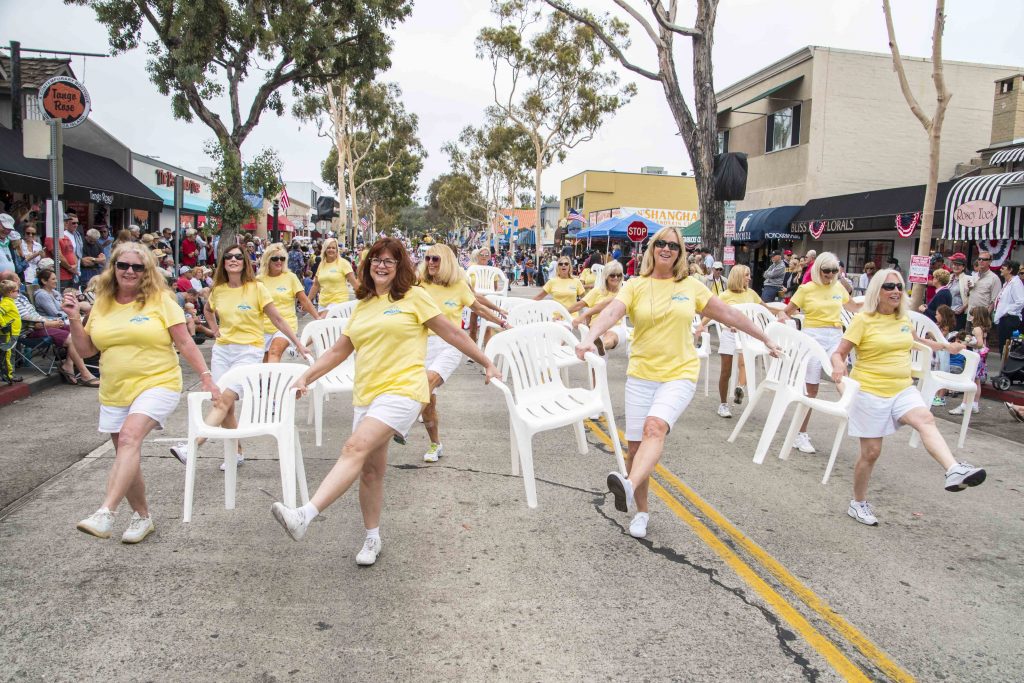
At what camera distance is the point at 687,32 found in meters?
16.1

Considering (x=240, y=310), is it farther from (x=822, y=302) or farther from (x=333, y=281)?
(x=822, y=302)

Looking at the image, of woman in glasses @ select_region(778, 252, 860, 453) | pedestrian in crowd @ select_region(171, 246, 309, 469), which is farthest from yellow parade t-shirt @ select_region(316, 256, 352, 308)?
woman in glasses @ select_region(778, 252, 860, 453)

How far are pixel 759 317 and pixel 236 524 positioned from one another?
6.39 m

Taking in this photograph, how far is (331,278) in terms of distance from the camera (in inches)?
381

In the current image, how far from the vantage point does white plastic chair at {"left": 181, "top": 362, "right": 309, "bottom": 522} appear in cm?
465

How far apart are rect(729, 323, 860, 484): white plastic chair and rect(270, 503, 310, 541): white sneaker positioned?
4107 millimetres

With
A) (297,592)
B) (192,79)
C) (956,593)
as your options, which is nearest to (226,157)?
(192,79)

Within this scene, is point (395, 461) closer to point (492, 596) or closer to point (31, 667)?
point (492, 596)

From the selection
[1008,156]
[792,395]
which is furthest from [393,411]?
[1008,156]

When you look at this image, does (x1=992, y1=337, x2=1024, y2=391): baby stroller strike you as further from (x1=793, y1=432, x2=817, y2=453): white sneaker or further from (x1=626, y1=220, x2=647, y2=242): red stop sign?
(x1=626, y1=220, x2=647, y2=242): red stop sign

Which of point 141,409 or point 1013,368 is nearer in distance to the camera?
point 141,409

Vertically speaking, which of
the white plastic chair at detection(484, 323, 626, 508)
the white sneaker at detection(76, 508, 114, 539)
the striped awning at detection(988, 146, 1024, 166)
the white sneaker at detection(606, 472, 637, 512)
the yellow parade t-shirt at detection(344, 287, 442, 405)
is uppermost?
the striped awning at detection(988, 146, 1024, 166)

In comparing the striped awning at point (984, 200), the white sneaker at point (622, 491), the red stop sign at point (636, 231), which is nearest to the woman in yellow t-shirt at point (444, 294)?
the white sneaker at point (622, 491)

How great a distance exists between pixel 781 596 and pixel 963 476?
62.9 inches
